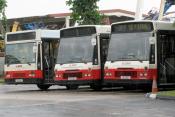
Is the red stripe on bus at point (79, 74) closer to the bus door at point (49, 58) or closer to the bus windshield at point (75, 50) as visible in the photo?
the bus windshield at point (75, 50)

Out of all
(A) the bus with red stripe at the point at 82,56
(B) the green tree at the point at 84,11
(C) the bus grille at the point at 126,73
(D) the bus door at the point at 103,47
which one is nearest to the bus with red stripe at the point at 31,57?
(A) the bus with red stripe at the point at 82,56

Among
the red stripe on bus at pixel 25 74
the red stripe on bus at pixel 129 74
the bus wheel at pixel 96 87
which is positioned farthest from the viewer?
the red stripe on bus at pixel 25 74

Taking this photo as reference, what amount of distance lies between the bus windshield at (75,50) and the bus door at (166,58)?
3.10 metres

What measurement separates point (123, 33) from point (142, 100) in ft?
17.6

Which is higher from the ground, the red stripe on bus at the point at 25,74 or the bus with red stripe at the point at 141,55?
the bus with red stripe at the point at 141,55

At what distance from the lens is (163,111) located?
15.2 m

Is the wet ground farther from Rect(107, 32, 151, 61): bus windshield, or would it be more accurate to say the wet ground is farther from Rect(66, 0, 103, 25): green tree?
Rect(66, 0, 103, 25): green tree

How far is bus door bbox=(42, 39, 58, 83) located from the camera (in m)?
26.5

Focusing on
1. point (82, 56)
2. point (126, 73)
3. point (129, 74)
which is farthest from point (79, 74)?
point (129, 74)

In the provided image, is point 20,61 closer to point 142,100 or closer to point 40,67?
point 40,67

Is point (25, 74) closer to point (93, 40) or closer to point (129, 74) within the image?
point (93, 40)

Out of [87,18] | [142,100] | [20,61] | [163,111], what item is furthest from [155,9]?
[163,111]

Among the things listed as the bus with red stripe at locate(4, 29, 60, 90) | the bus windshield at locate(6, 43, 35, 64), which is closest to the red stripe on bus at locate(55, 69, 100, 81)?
the bus with red stripe at locate(4, 29, 60, 90)

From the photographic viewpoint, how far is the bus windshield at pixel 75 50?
24.6 metres
